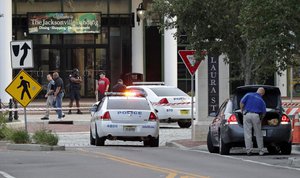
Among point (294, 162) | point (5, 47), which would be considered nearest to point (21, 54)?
point (294, 162)

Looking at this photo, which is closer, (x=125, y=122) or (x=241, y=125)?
(x=241, y=125)

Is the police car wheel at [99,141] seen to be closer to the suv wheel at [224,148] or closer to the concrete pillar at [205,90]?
the concrete pillar at [205,90]

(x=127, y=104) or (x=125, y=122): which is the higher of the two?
(x=127, y=104)

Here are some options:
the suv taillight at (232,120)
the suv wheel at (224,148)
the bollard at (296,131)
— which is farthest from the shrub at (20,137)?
the bollard at (296,131)

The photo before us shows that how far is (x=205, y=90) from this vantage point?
26.9m

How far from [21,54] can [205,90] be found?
5.92 m

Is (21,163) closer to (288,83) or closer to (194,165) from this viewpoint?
(194,165)

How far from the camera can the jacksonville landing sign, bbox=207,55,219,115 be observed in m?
26.8

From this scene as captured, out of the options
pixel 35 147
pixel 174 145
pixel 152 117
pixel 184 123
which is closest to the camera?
pixel 35 147

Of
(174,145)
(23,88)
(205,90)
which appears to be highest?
(23,88)

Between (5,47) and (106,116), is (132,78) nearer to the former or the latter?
(5,47)

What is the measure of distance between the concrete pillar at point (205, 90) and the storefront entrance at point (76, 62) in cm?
2242

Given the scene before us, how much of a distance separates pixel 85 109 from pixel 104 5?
9.25 m

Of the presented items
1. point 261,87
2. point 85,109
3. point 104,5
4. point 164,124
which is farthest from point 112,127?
point 104,5
